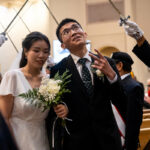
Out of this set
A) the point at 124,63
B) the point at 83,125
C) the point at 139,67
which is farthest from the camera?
the point at 139,67

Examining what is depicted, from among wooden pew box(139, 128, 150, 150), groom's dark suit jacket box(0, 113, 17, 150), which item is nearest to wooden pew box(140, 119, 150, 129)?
wooden pew box(139, 128, 150, 150)

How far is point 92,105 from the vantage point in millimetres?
2209

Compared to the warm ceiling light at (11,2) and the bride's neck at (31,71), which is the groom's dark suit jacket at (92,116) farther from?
the warm ceiling light at (11,2)

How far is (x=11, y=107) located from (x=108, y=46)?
9862 mm

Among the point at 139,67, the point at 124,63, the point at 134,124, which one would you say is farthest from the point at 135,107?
the point at 139,67

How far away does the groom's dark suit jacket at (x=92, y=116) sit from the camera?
219 cm

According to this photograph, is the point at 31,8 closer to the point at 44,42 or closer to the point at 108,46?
the point at 108,46

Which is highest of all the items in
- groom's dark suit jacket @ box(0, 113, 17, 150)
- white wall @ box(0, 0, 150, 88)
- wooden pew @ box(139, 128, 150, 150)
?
white wall @ box(0, 0, 150, 88)

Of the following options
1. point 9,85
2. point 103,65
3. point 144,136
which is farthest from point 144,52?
point 144,136

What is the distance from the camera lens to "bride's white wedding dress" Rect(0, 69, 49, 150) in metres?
2.50

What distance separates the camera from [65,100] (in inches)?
93.0

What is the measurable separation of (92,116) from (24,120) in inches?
28.1

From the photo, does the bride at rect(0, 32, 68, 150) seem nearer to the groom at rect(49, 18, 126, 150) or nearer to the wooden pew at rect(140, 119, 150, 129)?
the groom at rect(49, 18, 126, 150)

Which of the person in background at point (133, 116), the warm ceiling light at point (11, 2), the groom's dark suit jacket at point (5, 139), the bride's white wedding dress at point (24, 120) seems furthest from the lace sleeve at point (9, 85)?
the warm ceiling light at point (11, 2)
